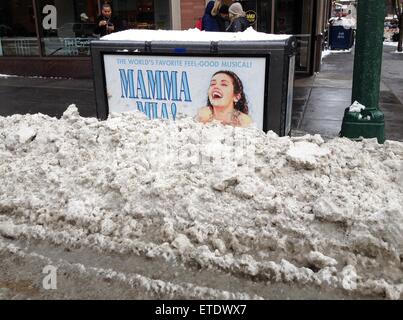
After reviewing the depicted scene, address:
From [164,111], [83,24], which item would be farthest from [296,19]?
[164,111]

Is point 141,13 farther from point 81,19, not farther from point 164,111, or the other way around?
point 164,111

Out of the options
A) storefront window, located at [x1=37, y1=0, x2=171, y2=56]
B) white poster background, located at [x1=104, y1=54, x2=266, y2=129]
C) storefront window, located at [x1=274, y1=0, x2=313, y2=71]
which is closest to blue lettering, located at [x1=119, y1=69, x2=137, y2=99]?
white poster background, located at [x1=104, y1=54, x2=266, y2=129]

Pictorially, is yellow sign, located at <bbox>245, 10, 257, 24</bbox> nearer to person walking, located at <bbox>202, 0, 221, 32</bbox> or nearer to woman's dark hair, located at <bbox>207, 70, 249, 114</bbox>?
person walking, located at <bbox>202, 0, 221, 32</bbox>

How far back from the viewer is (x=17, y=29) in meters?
13.0

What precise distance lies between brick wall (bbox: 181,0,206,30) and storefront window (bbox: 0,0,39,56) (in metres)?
4.39

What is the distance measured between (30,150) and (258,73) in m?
2.66

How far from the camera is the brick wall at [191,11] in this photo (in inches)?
443

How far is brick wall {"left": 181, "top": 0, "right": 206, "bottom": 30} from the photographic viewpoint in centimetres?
1124

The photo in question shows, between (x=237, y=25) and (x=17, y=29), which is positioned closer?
(x=237, y=25)

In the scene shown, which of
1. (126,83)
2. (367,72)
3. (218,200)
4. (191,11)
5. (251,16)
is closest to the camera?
(218,200)

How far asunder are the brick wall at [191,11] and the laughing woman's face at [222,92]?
255 inches

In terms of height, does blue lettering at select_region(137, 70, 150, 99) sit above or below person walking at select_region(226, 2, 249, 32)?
below

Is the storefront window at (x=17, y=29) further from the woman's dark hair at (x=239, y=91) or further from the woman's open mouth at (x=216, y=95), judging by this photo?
the woman's dark hair at (x=239, y=91)

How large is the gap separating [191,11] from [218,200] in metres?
8.55
